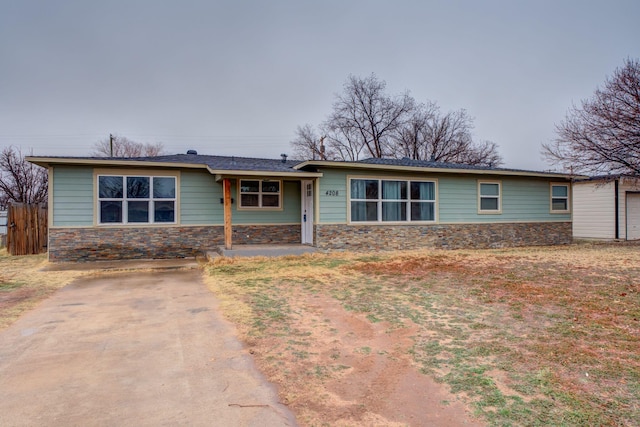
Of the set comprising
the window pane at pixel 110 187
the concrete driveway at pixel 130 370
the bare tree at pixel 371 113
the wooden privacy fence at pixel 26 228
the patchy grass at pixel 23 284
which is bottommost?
the concrete driveway at pixel 130 370

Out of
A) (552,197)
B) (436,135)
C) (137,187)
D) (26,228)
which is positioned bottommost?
(26,228)

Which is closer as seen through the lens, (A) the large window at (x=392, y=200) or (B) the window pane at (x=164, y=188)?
(B) the window pane at (x=164, y=188)

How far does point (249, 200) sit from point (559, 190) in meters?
12.6

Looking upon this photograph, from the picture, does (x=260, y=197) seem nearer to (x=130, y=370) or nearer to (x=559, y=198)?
(x=130, y=370)

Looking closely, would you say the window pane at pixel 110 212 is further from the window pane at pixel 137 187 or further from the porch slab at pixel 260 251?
the porch slab at pixel 260 251

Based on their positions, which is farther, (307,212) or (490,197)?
(490,197)

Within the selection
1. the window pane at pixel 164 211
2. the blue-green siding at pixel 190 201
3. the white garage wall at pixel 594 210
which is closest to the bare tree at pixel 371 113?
the white garage wall at pixel 594 210

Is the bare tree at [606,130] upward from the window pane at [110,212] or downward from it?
upward

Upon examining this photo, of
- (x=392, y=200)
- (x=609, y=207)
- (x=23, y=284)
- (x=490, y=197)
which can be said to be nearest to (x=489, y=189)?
(x=490, y=197)

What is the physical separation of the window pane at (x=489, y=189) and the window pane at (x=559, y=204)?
2.87 m

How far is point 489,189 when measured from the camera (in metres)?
14.6

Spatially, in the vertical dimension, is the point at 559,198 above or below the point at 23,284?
above

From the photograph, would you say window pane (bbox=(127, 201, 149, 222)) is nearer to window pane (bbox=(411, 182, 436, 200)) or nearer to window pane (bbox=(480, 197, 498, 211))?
window pane (bbox=(411, 182, 436, 200))

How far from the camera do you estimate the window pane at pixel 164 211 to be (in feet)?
37.2
